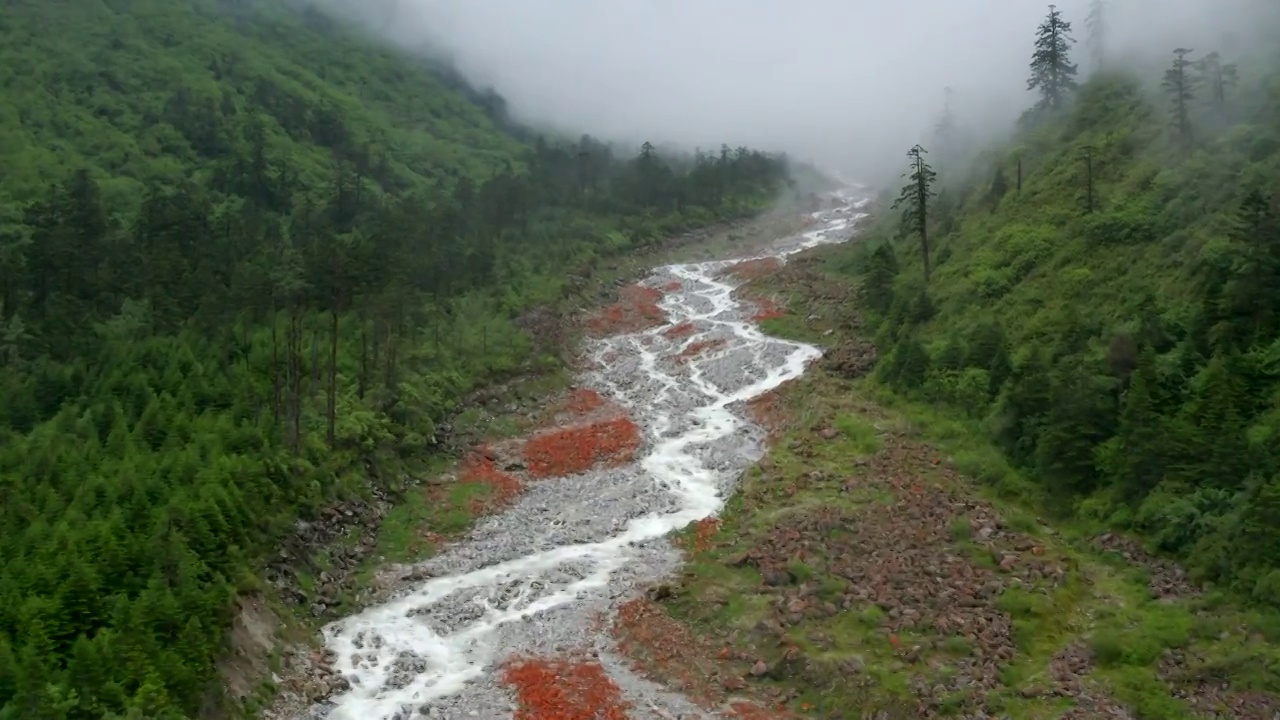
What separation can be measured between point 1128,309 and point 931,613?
24.4 meters

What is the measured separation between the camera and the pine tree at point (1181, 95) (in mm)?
63406

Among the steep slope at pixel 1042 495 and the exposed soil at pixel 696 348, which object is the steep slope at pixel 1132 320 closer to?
the steep slope at pixel 1042 495

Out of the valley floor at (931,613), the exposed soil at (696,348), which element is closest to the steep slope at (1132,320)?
the valley floor at (931,613)

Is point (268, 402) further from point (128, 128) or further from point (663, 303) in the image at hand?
point (128, 128)

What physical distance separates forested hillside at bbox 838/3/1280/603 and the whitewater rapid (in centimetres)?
1135

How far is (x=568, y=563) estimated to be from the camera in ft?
127

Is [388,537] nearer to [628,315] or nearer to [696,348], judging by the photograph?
[696,348]

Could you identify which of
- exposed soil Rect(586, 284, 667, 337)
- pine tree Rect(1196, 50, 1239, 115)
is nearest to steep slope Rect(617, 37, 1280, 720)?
pine tree Rect(1196, 50, 1239, 115)

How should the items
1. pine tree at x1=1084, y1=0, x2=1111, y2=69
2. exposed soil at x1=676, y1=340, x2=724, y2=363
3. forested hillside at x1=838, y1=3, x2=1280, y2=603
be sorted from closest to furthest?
forested hillside at x1=838, y1=3, x2=1280, y2=603 < exposed soil at x1=676, y1=340, x2=724, y2=363 < pine tree at x1=1084, y1=0, x2=1111, y2=69

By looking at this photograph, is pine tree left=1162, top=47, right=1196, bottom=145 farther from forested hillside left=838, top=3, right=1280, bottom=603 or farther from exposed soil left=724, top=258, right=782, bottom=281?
exposed soil left=724, top=258, right=782, bottom=281

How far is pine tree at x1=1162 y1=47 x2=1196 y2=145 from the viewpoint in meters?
63.4

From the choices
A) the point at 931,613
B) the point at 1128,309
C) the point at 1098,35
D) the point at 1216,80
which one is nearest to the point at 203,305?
the point at 931,613

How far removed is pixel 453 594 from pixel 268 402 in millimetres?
18140

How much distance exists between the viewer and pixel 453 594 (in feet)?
119
